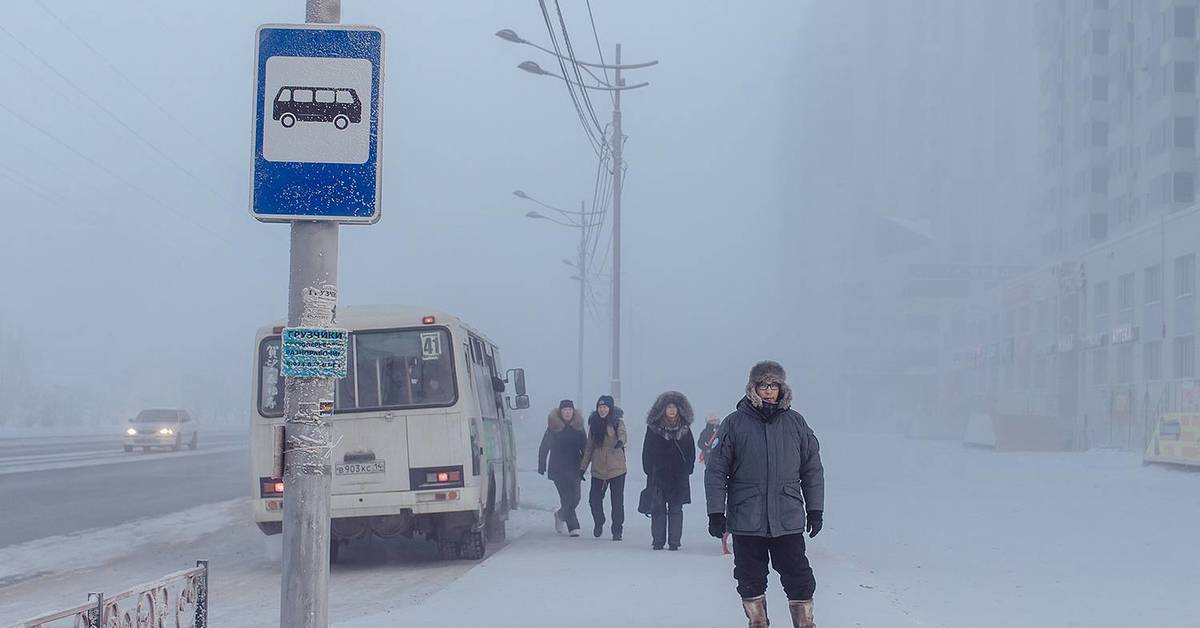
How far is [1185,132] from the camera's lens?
6806 cm

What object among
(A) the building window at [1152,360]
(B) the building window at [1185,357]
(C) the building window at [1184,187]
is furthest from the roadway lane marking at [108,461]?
(C) the building window at [1184,187]

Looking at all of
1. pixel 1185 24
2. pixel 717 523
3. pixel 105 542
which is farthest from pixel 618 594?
pixel 1185 24

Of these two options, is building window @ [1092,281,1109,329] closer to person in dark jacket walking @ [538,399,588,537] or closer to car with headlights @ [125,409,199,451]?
car with headlights @ [125,409,199,451]

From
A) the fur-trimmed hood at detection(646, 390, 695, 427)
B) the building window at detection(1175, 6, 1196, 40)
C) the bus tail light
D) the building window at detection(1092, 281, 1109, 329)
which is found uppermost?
the building window at detection(1175, 6, 1196, 40)

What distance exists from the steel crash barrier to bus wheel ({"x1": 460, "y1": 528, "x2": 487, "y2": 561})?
8312mm

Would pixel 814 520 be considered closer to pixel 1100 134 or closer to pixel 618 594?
pixel 618 594

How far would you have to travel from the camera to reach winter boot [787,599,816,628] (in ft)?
26.8

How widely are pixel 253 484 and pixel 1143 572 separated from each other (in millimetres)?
9830

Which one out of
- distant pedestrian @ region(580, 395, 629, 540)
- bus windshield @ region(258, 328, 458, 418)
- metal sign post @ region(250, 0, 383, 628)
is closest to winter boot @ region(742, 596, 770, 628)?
metal sign post @ region(250, 0, 383, 628)

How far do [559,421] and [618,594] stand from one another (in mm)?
8067

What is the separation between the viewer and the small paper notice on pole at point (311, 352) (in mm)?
5406

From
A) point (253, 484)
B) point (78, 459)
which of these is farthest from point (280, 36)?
point (78, 459)

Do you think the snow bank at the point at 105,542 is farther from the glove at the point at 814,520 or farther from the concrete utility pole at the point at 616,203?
the concrete utility pole at the point at 616,203

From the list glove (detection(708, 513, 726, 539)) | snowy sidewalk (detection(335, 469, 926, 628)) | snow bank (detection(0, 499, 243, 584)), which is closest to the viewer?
glove (detection(708, 513, 726, 539))
